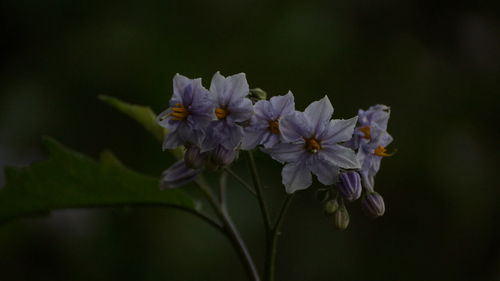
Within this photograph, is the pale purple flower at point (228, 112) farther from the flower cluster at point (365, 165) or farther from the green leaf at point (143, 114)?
the green leaf at point (143, 114)

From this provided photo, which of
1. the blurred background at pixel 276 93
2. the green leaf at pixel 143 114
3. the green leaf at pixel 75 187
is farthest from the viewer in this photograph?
the blurred background at pixel 276 93

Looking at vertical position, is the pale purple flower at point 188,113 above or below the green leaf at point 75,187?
below

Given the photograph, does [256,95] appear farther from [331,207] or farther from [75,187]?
[75,187]

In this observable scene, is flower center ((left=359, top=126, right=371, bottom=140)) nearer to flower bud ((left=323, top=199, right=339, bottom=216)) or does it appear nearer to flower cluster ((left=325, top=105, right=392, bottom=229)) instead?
flower cluster ((left=325, top=105, right=392, bottom=229))

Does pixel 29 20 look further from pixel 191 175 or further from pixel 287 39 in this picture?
pixel 191 175

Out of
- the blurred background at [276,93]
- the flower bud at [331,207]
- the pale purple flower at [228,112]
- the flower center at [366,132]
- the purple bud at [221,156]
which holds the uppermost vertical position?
the blurred background at [276,93]

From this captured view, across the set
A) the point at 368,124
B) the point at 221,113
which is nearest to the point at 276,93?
the point at 368,124

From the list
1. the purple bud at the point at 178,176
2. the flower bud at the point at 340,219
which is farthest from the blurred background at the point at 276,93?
the flower bud at the point at 340,219
